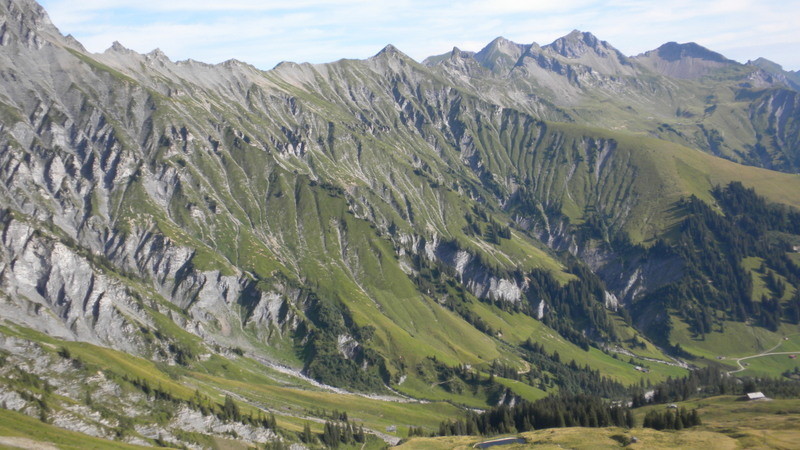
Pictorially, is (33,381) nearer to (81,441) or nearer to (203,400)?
(81,441)

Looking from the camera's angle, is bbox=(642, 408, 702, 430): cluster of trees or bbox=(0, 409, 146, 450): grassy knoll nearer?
bbox=(0, 409, 146, 450): grassy knoll

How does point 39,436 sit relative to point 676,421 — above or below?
below

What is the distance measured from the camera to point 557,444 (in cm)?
14338

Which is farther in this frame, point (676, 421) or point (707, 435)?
point (676, 421)

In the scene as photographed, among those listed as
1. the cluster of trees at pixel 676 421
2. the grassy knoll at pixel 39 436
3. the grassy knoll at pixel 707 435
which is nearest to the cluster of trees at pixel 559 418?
the cluster of trees at pixel 676 421

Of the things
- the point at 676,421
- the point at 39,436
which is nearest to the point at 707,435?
the point at 676,421

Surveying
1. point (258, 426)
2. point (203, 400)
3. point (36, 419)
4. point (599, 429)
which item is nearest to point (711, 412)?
point (599, 429)

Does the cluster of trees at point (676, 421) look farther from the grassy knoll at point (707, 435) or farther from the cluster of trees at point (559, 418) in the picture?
the cluster of trees at point (559, 418)

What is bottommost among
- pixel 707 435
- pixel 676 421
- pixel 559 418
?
pixel 559 418

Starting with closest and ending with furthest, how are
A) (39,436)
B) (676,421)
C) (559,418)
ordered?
(39,436), (676,421), (559,418)

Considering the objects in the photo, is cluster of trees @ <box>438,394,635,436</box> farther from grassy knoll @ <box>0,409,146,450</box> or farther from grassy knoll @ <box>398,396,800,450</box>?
grassy knoll @ <box>0,409,146,450</box>

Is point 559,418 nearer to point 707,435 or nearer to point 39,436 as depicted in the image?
point 707,435

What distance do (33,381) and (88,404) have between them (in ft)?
47.2

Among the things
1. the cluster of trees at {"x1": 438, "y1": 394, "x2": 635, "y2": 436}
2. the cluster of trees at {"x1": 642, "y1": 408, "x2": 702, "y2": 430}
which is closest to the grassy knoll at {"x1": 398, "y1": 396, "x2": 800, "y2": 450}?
the cluster of trees at {"x1": 642, "y1": 408, "x2": 702, "y2": 430}
